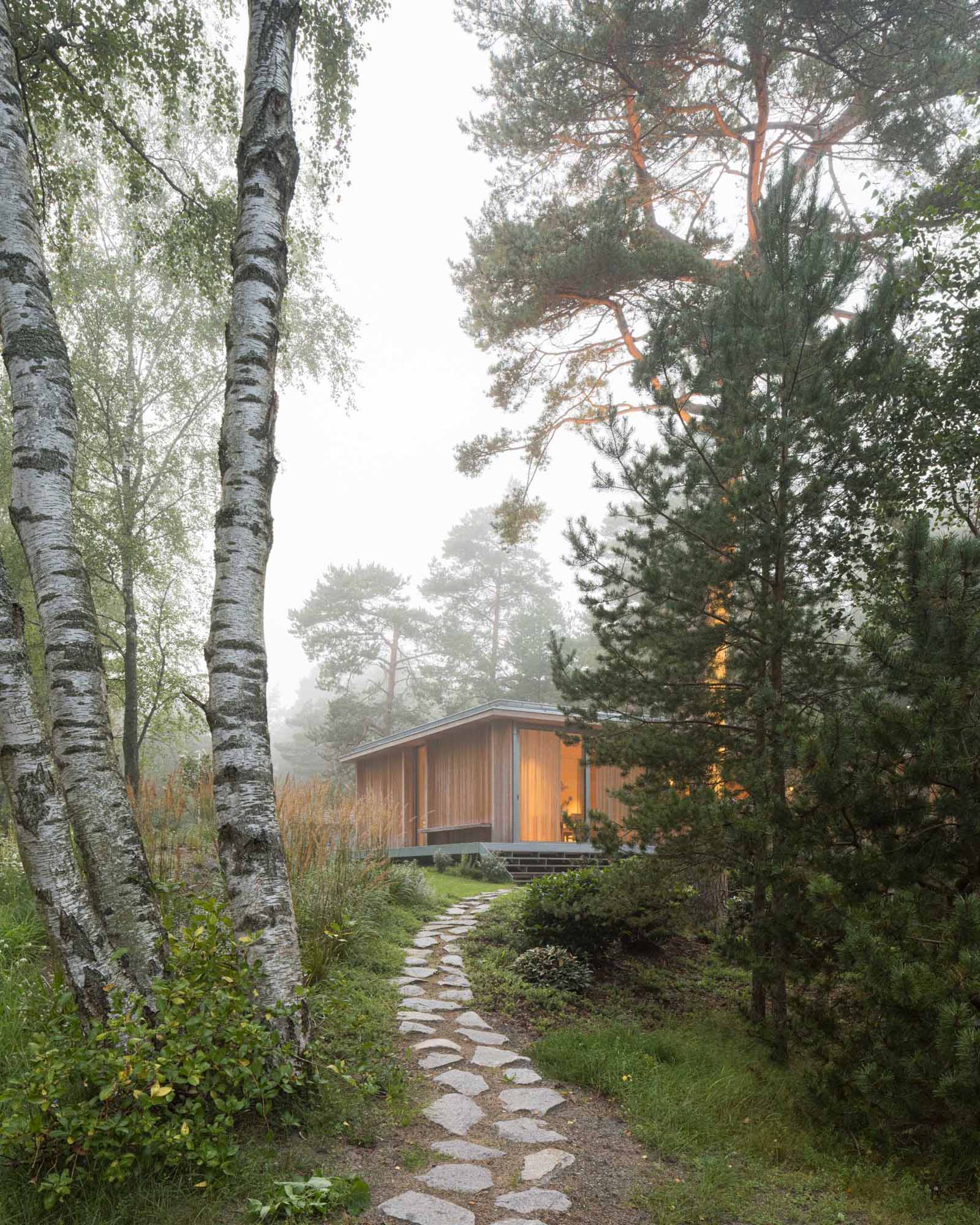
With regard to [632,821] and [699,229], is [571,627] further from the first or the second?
[632,821]

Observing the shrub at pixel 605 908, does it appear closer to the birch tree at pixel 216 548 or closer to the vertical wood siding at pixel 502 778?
the birch tree at pixel 216 548

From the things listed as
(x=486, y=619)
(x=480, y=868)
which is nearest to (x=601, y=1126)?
(x=480, y=868)

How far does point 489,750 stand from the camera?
12547mm

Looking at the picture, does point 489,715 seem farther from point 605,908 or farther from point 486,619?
point 486,619

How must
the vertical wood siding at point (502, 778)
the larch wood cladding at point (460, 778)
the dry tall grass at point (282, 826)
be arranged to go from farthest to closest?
the larch wood cladding at point (460, 778), the vertical wood siding at point (502, 778), the dry tall grass at point (282, 826)

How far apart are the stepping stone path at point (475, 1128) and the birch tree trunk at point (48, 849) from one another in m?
1.15

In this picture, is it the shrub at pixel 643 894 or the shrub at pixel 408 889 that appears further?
the shrub at pixel 408 889

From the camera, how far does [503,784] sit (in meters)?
12.3

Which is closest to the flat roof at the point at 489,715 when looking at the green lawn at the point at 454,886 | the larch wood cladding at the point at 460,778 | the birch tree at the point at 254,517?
the larch wood cladding at the point at 460,778

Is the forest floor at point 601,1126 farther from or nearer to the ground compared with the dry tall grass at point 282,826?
nearer to the ground

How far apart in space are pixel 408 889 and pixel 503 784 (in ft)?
16.3

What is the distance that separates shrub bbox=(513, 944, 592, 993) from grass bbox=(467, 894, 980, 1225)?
94 mm

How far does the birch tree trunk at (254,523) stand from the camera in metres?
2.92

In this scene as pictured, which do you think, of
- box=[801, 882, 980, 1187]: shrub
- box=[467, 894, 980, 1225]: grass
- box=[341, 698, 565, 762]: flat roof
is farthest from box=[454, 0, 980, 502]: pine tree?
box=[801, 882, 980, 1187]: shrub
